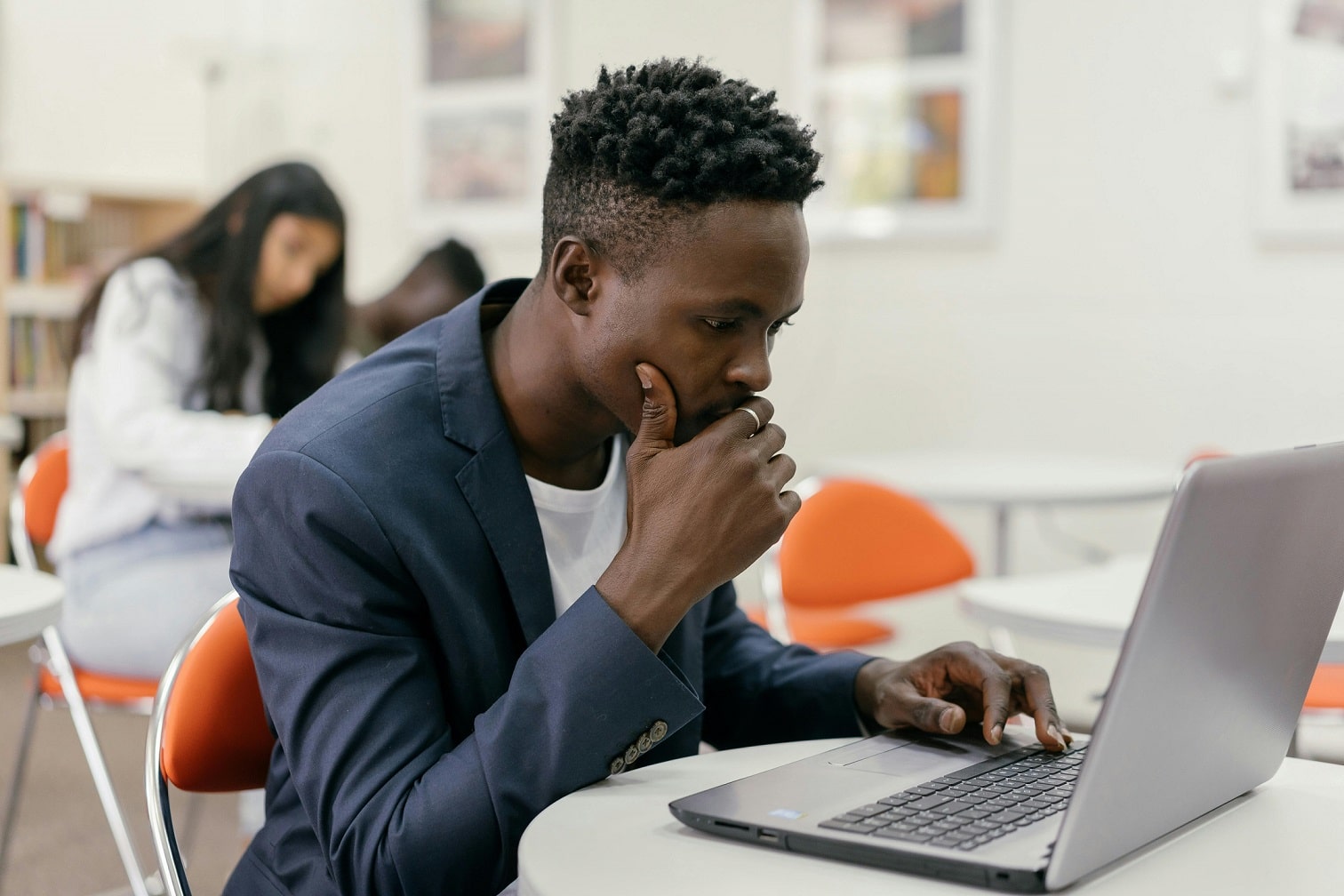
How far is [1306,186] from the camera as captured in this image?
3666mm

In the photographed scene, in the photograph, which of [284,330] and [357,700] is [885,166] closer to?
[284,330]

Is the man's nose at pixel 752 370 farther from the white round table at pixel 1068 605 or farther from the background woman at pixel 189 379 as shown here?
the background woman at pixel 189 379

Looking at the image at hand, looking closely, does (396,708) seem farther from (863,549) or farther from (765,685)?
(863,549)

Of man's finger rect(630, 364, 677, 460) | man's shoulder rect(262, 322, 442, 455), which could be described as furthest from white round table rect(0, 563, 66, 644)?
man's finger rect(630, 364, 677, 460)

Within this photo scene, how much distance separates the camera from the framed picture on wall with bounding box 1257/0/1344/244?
11.9 ft

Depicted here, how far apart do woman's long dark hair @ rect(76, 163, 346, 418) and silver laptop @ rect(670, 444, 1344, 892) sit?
2.27 metres

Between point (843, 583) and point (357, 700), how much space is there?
1.81 m

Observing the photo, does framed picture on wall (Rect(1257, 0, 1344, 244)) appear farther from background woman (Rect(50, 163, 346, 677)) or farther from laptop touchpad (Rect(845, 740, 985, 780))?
laptop touchpad (Rect(845, 740, 985, 780))

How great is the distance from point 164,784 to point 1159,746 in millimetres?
881

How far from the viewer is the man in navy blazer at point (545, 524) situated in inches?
38.3

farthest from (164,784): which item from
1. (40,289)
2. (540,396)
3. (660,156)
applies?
(40,289)

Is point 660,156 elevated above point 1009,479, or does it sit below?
above

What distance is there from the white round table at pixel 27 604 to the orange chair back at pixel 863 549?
1.28m

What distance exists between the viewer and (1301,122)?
3668 millimetres
